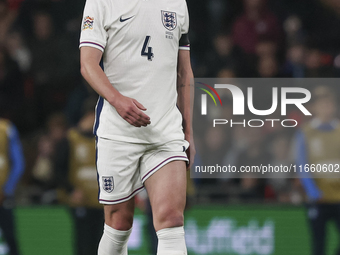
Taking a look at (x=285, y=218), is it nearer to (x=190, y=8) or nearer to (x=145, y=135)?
(x=145, y=135)

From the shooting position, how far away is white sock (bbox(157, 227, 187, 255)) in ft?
9.05

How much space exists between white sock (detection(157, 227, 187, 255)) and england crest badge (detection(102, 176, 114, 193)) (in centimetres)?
40

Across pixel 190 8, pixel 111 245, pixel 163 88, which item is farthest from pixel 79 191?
pixel 190 8

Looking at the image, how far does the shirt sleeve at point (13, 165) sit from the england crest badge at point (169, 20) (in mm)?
3011

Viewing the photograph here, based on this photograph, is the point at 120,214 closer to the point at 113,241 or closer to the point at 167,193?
the point at 113,241

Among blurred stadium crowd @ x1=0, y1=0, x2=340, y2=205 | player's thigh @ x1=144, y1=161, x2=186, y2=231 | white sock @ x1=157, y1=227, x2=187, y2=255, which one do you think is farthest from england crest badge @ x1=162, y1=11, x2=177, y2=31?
blurred stadium crowd @ x1=0, y1=0, x2=340, y2=205

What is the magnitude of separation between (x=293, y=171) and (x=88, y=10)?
129 inches

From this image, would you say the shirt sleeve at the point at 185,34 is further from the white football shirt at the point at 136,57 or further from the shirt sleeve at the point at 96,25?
the shirt sleeve at the point at 96,25

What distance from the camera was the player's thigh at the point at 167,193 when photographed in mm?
2783

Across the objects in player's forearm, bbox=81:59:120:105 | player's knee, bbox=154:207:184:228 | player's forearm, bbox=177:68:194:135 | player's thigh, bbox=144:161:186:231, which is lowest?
player's knee, bbox=154:207:184:228

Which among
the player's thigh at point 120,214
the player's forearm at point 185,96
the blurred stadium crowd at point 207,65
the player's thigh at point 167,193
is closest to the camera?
the player's thigh at point 167,193

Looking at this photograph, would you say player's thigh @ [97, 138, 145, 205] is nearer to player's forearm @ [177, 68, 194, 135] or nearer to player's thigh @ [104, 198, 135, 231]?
player's thigh @ [104, 198, 135, 231]

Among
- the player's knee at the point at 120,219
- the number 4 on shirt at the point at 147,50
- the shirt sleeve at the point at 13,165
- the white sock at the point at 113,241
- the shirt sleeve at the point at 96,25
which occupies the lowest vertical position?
the shirt sleeve at the point at 13,165

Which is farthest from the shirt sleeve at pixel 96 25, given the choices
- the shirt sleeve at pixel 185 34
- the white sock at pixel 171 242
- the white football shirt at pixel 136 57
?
the white sock at pixel 171 242
